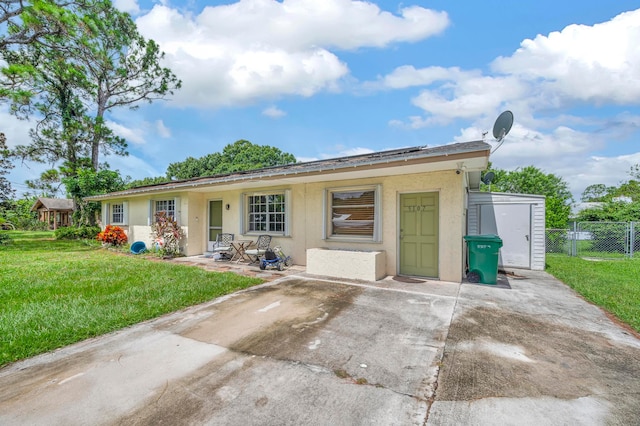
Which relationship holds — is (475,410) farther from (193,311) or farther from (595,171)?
(595,171)

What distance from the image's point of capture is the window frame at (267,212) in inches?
327

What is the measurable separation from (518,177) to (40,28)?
34069 mm

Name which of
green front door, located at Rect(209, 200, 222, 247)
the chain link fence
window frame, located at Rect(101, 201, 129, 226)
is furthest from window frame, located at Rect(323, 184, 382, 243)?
window frame, located at Rect(101, 201, 129, 226)

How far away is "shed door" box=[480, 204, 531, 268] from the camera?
323 inches

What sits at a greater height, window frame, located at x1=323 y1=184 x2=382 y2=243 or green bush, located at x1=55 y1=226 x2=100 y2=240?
window frame, located at x1=323 y1=184 x2=382 y2=243

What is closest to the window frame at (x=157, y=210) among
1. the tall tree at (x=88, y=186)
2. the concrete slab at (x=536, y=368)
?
the tall tree at (x=88, y=186)

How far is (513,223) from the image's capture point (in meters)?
8.38

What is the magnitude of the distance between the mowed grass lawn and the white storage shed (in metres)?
7.37

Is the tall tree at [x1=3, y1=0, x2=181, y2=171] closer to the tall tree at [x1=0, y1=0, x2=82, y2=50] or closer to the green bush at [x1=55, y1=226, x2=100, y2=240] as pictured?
the tall tree at [x1=0, y1=0, x2=82, y2=50]

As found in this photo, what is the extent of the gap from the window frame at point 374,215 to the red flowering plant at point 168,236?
589 centimetres

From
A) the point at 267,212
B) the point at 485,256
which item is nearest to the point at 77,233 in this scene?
the point at 267,212

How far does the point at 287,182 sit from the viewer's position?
26.1ft

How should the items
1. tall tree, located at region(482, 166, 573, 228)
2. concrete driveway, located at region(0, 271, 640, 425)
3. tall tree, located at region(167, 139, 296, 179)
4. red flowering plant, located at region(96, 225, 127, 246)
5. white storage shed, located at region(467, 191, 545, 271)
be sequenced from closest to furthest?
concrete driveway, located at region(0, 271, 640, 425)
white storage shed, located at region(467, 191, 545, 271)
red flowering plant, located at region(96, 225, 127, 246)
tall tree, located at region(482, 166, 573, 228)
tall tree, located at region(167, 139, 296, 179)

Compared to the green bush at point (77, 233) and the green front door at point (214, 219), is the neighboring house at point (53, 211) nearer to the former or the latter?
the green bush at point (77, 233)
